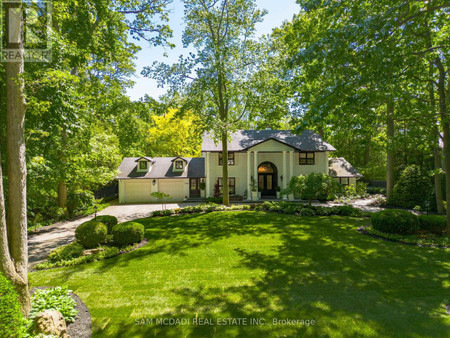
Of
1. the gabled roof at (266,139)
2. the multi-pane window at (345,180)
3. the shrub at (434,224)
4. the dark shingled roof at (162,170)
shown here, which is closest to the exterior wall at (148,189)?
the dark shingled roof at (162,170)

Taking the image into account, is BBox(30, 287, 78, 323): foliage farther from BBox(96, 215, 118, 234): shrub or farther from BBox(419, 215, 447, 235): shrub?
BBox(419, 215, 447, 235): shrub

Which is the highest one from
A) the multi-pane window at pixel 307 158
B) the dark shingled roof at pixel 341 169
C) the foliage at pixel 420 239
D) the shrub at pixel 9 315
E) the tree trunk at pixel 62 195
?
the multi-pane window at pixel 307 158

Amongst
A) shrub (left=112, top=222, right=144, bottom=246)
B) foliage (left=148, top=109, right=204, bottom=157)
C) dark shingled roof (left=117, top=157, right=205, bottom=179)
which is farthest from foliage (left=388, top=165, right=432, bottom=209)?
foliage (left=148, top=109, right=204, bottom=157)

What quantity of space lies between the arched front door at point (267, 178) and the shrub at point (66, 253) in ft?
64.1

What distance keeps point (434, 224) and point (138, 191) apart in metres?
23.6

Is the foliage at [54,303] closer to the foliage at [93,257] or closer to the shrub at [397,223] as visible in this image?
the foliage at [93,257]

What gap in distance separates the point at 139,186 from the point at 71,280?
60.1ft

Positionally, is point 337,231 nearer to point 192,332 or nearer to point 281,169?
point 192,332

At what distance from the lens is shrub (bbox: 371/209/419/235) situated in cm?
1048

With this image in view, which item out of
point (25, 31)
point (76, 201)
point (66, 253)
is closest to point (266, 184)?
point (76, 201)

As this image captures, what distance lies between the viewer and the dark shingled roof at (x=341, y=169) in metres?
26.1

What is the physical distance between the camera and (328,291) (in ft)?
19.6

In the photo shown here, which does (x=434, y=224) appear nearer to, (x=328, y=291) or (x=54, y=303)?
(x=328, y=291)

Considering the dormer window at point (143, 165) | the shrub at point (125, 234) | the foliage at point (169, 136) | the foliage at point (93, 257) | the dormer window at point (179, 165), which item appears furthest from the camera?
the foliage at point (169, 136)
